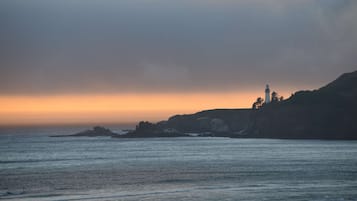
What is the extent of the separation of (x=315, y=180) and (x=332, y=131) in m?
123

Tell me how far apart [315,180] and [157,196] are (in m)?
18.7

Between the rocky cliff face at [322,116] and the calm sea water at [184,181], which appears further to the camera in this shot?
the rocky cliff face at [322,116]

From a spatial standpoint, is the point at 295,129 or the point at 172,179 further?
the point at 295,129

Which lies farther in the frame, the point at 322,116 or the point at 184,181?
the point at 322,116

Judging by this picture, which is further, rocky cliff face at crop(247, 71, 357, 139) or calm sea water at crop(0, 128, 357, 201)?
rocky cliff face at crop(247, 71, 357, 139)

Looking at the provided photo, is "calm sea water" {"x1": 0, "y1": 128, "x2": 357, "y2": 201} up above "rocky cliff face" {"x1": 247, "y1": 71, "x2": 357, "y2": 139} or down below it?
below

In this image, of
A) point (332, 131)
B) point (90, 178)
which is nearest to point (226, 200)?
point (90, 178)

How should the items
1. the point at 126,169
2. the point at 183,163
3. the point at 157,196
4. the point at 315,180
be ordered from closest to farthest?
the point at 157,196
the point at 315,180
the point at 126,169
the point at 183,163

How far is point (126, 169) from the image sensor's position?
86688mm

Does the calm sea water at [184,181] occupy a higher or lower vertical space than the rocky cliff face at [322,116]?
lower

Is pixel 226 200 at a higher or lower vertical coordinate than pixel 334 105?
lower

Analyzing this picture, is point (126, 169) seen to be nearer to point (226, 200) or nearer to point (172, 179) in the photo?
point (172, 179)

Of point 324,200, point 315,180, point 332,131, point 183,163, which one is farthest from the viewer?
point 332,131

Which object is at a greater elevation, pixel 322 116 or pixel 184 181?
pixel 322 116
